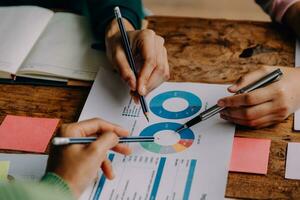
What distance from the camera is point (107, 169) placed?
2.98ft

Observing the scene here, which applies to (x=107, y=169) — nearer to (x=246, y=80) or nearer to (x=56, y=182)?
(x=56, y=182)

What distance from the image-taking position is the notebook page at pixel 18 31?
3.99 feet

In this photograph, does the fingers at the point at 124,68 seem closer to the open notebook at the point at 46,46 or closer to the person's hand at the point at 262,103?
the open notebook at the point at 46,46

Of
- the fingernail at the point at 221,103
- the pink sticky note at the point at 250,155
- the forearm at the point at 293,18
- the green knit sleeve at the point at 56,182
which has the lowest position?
the green knit sleeve at the point at 56,182

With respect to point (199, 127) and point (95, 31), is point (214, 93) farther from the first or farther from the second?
point (95, 31)

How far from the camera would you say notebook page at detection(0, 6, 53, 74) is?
3.99 ft

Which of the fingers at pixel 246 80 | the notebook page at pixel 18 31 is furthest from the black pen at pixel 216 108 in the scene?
the notebook page at pixel 18 31

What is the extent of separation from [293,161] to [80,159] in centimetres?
37

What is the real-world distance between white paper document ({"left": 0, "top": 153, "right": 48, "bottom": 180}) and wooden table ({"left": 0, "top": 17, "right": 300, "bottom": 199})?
113mm

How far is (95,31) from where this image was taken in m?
1.29

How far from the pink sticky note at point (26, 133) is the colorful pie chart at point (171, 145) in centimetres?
19

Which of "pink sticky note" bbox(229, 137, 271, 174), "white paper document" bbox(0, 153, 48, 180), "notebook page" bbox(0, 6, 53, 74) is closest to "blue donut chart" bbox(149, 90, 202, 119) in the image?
"pink sticky note" bbox(229, 137, 271, 174)

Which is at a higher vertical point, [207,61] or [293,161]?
[207,61]

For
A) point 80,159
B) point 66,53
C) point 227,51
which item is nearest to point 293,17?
point 227,51
